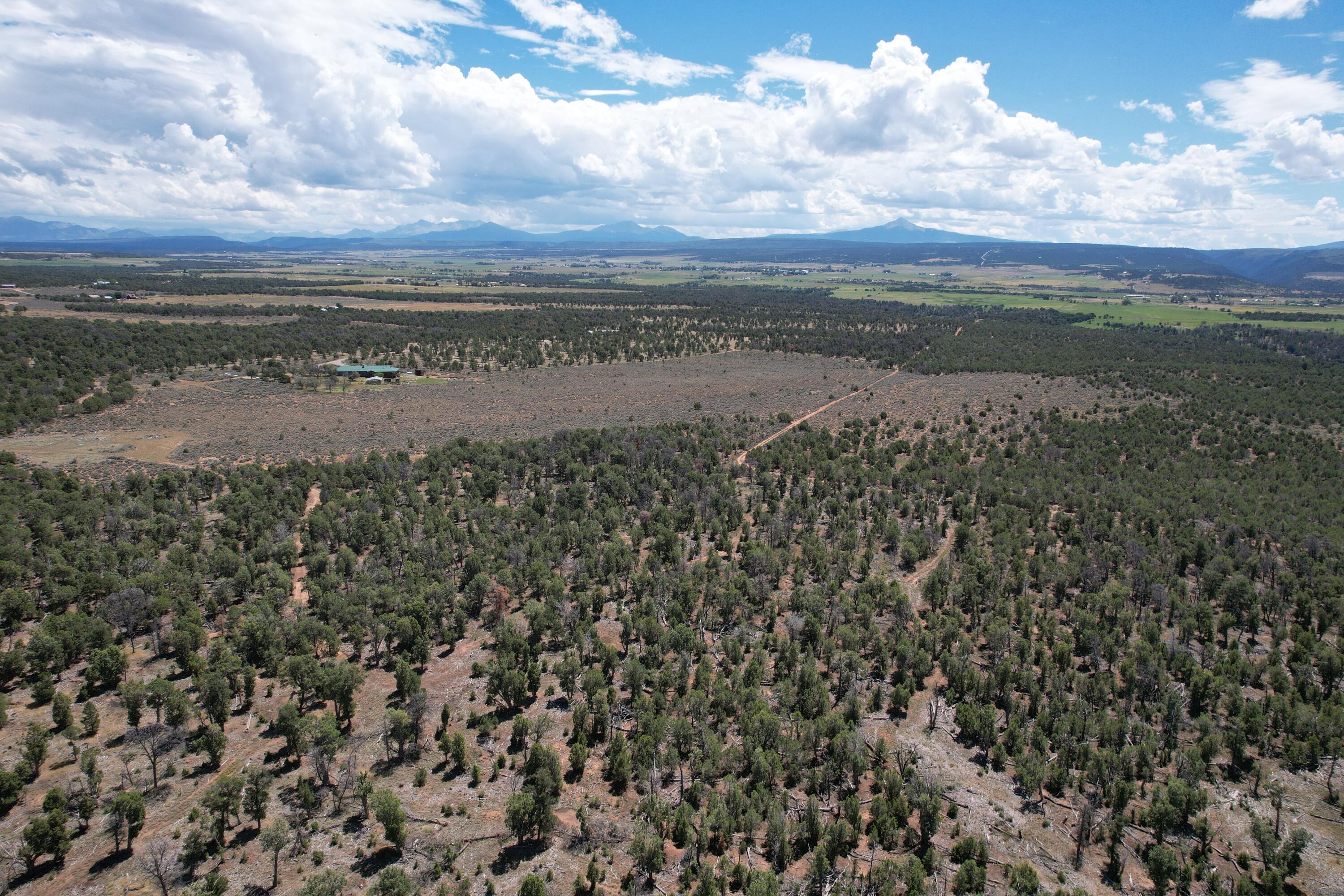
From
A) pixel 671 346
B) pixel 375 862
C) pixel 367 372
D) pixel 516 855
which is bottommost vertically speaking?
pixel 516 855

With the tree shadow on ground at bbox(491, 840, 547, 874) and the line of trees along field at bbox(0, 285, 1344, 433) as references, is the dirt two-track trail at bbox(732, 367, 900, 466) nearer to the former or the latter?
the line of trees along field at bbox(0, 285, 1344, 433)

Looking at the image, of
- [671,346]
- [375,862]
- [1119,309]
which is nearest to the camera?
[375,862]

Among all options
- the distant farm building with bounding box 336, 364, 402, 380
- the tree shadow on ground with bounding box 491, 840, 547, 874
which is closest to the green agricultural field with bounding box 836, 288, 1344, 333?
the distant farm building with bounding box 336, 364, 402, 380

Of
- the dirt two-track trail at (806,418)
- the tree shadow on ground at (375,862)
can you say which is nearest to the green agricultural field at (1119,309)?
the dirt two-track trail at (806,418)

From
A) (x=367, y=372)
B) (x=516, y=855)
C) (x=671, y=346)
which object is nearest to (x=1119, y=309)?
(x=671, y=346)

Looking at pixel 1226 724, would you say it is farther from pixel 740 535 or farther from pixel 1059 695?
pixel 740 535

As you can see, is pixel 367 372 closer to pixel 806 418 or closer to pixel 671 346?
pixel 671 346

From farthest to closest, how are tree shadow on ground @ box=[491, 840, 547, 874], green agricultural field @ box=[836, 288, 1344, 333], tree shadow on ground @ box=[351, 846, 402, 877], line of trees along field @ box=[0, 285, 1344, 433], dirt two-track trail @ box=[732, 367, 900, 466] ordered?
green agricultural field @ box=[836, 288, 1344, 333] → line of trees along field @ box=[0, 285, 1344, 433] → dirt two-track trail @ box=[732, 367, 900, 466] → tree shadow on ground @ box=[491, 840, 547, 874] → tree shadow on ground @ box=[351, 846, 402, 877]

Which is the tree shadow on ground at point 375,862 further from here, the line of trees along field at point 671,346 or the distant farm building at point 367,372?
the distant farm building at point 367,372
